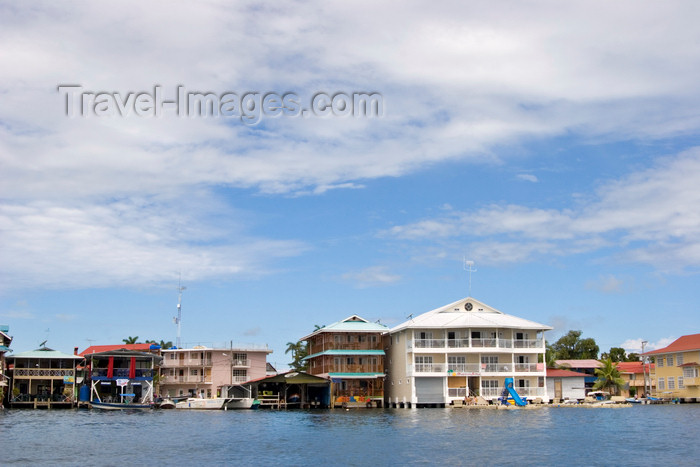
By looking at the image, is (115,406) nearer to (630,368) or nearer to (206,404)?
(206,404)

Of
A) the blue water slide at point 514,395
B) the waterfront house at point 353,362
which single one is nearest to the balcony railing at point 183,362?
the waterfront house at point 353,362

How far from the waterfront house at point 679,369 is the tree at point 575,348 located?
103ft

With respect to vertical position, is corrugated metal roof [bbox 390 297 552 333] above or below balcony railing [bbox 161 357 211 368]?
above

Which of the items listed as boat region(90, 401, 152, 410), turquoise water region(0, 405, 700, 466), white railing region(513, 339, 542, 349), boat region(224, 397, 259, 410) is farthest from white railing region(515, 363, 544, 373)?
boat region(90, 401, 152, 410)

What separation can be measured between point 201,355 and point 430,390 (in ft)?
96.2

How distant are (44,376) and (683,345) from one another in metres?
68.9

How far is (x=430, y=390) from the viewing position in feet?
236

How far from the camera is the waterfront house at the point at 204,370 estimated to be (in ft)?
287

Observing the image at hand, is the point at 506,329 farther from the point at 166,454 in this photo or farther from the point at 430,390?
the point at 166,454

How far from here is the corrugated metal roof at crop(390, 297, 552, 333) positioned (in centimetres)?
7164

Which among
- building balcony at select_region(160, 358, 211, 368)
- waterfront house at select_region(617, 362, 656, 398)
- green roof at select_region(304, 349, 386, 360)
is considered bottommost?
waterfront house at select_region(617, 362, 656, 398)

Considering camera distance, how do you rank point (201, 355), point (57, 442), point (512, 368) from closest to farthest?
1. point (57, 442)
2. point (512, 368)
3. point (201, 355)

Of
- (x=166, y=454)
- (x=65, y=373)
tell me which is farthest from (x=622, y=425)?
(x=65, y=373)

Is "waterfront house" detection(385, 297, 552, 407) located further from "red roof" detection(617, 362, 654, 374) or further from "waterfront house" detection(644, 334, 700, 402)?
"red roof" detection(617, 362, 654, 374)
